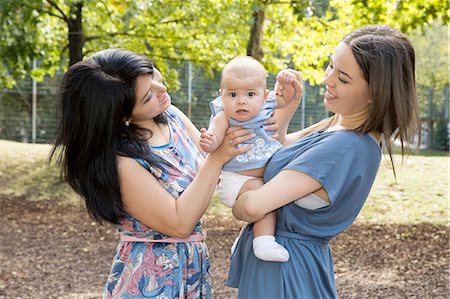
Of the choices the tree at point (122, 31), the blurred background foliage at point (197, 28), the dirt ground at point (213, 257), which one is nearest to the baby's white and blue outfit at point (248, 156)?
the dirt ground at point (213, 257)

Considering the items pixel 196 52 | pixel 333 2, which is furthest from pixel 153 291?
pixel 196 52

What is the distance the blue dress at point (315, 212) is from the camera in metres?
2.30

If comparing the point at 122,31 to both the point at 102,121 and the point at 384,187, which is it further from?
the point at 102,121

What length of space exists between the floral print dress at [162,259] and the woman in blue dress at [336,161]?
0.30m

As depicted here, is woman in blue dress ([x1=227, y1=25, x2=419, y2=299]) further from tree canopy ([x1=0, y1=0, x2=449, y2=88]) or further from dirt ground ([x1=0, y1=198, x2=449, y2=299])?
tree canopy ([x1=0, y1=0, x2=449, y2=88])

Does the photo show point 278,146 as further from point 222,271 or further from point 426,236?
point 426,236

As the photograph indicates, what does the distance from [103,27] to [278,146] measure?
10216 mm

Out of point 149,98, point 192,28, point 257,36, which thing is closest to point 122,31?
point 192,28

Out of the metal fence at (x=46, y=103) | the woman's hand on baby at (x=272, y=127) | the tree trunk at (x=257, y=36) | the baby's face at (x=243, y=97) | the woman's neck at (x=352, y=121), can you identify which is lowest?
the metal fence at (x=46, y=103)

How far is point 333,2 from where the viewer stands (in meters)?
9.70

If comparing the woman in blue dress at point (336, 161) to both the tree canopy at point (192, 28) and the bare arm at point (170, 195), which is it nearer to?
the bare arm at point (170, 195)

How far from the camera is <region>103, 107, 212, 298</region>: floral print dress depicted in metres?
2.63

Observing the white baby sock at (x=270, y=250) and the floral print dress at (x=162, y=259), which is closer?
the white baby sock at (x=270, y=250)

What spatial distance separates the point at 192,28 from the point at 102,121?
8784mm
